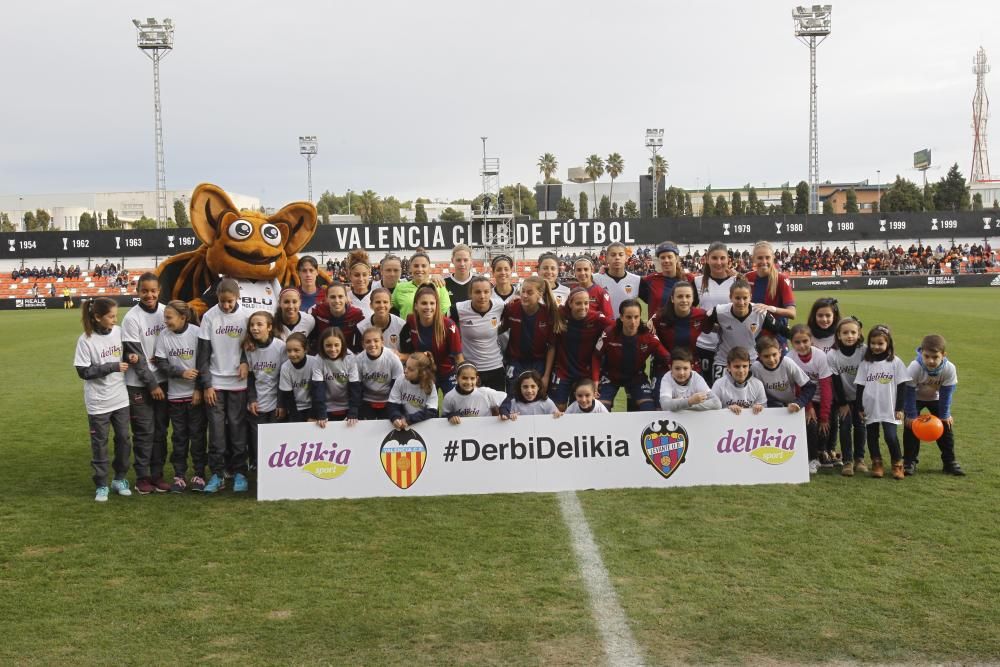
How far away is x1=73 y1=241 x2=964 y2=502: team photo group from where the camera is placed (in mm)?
6938

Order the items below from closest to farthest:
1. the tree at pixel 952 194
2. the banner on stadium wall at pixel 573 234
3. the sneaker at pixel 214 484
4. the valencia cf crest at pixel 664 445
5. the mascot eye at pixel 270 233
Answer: the valencia cf crest at pixel 664 445 → the sneaker at pixel 214 484 → the mascot eye at pixel 270 233 → the banner on stadium wall at pixel 573 234 → the tree at pixel 952 194

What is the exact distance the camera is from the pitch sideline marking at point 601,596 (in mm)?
4059

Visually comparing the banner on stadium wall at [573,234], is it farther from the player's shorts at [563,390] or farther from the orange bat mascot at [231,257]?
the player's shorts at [563,390]

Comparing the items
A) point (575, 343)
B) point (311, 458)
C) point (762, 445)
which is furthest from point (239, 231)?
point (762, 445)

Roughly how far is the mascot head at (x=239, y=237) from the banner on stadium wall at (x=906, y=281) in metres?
35.1

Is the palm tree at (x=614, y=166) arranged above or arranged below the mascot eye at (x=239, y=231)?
above

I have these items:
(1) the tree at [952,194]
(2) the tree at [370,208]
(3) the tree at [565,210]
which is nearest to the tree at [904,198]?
(1) the tree at [952,194]

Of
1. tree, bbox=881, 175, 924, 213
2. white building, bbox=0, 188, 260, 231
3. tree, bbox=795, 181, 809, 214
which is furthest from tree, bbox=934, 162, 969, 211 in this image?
white building, bbox=0, 188, 260, 231

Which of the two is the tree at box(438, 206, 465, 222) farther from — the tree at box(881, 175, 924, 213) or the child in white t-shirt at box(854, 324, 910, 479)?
the child in white t-shirt at box(854, 324, 910, 479)

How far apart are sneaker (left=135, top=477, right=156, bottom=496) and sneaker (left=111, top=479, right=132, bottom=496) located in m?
0.08

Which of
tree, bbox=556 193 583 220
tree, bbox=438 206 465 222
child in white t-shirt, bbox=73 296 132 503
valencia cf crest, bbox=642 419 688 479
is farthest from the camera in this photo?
tree, bbox=438 206 465 222

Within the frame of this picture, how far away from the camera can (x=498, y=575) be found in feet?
16.6

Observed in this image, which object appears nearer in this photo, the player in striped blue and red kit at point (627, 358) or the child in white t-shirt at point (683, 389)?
the child in white t-shirt at point (683, 389)

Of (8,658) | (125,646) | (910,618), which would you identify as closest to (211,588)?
(125,646)
